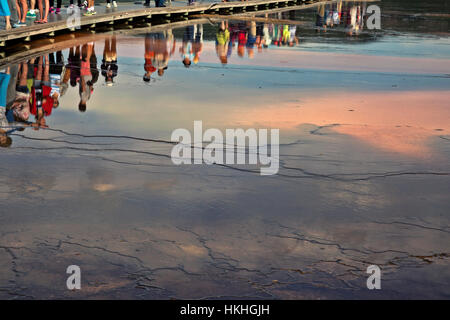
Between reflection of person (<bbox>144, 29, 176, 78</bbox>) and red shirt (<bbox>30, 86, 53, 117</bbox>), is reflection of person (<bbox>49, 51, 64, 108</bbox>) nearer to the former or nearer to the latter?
red shirt (<bbox>30, 86, 53, 117</bbox>)

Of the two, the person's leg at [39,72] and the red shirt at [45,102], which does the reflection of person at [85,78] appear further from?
the person's leg at [39,72]

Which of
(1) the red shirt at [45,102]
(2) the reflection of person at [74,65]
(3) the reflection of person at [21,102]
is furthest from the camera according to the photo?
(2) the reflection of person at [74,65]

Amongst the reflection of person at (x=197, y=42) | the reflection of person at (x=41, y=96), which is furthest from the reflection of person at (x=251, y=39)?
the reflection of person at (x=41, y=96)

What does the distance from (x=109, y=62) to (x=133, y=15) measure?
12.5 meters

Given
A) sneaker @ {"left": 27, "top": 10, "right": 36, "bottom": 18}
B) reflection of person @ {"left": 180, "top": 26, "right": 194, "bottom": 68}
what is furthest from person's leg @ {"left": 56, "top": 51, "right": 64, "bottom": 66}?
sneaker @ {"left": 27, "top": 10, "right": 36, "bottom": 18}

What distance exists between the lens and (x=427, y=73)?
19203mm

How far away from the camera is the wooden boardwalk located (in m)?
21.5

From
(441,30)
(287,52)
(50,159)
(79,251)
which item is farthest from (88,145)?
(441,30)

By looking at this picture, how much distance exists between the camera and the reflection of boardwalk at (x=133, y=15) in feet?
70.7

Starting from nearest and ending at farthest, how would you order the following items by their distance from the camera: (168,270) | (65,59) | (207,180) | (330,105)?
(168,270), (207,180), (330,105), (65,59)

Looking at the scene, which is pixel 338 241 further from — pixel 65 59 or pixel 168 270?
pixel 65 59

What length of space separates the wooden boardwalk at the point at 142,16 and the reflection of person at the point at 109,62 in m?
1.80
